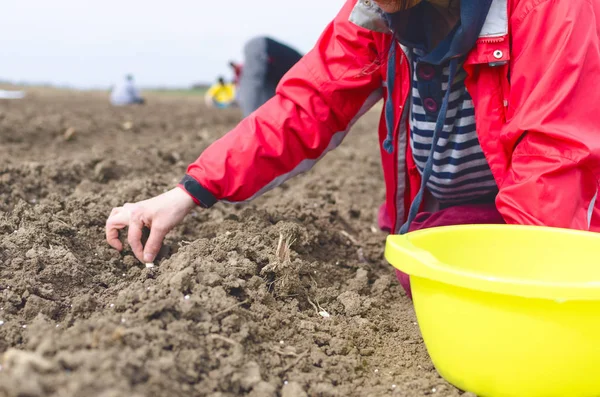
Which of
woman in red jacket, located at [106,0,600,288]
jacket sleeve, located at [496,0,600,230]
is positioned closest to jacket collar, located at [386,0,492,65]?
woman in red jacket, located at [106,0,600,288]

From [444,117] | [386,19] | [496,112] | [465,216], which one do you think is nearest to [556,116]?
[496,112]

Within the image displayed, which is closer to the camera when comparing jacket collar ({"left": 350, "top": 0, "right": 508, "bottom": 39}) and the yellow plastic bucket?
the yellow plastic bucket

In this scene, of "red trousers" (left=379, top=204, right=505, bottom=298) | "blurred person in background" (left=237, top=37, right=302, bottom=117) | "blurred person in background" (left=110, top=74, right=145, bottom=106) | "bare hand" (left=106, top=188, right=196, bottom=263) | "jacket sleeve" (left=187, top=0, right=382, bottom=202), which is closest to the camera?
"bare hand" (left=106, top=188, right=196, bottom=263)

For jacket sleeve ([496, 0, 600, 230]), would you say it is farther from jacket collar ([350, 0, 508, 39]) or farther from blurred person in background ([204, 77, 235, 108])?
blurred person in background ([204, 77, 235, 108])

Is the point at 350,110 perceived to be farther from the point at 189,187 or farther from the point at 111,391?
the point at 111,391

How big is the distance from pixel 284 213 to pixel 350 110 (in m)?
0.48

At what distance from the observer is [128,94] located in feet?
44.4

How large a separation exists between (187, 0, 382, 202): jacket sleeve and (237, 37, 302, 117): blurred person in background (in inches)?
97.2

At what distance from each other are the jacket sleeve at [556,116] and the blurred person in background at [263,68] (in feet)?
9.92

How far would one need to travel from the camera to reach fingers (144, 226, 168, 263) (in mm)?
1938

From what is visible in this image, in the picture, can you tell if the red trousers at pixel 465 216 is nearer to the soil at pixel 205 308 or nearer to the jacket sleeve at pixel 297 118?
the soil at pixel 205 308

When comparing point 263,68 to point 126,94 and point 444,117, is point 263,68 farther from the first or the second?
point 126,94

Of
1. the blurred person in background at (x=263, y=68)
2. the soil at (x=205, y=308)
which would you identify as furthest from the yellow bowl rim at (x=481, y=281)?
the blurred person in background at (x=263, y=68)

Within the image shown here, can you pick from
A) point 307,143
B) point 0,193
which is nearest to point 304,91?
point 307,143
